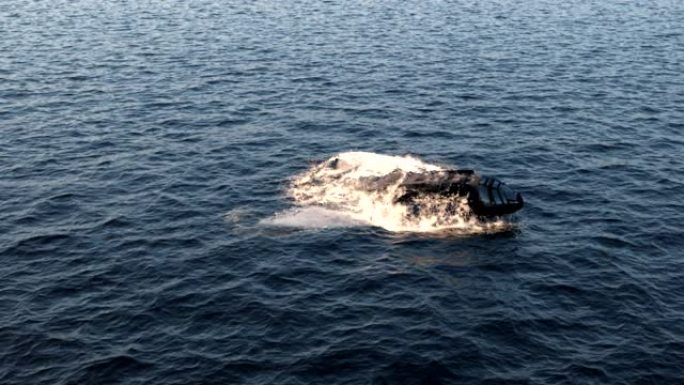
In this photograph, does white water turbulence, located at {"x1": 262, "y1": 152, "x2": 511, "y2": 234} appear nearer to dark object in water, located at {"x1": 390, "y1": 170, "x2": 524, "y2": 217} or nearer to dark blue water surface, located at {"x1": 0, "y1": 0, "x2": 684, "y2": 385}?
dark object in water, located at {"x1": 390, "y1": 170, "x2": 524, "y2": 217}

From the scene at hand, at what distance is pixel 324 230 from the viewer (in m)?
54.0

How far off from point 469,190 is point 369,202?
8.35 m

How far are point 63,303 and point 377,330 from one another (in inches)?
767

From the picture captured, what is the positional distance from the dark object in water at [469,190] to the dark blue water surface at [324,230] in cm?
232

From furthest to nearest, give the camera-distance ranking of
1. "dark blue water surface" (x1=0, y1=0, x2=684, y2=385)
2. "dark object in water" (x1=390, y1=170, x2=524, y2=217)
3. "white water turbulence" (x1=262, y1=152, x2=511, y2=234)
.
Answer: "white water turbulence" (x1=262, y1=152, x2=511, y2=234)
"dark object in water" (x1=390, y1=170, x2=524, y2=217)
"dark blue water surface" (x1=0, y1=0, x2=684, y2=385)

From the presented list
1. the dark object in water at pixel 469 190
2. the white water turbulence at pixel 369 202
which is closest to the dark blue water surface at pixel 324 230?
the white water turbulence at pixel 369 202

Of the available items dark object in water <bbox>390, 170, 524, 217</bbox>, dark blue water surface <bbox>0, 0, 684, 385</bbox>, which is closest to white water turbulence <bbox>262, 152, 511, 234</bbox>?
dark object in water <bbox>390, 170, 524, 217</bbox>

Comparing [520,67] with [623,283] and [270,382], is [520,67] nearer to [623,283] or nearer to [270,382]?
[623,283]

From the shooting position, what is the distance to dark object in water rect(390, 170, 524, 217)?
175ft

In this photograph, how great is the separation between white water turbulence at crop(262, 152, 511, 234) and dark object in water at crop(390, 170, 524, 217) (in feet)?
1.68

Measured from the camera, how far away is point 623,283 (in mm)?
45938

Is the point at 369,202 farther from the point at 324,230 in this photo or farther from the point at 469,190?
the point at 469,190

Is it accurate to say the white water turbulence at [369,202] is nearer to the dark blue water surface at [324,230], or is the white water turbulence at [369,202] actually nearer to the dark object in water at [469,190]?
the dark object in water at [469,190]

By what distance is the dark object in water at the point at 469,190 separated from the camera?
53.4 metres
